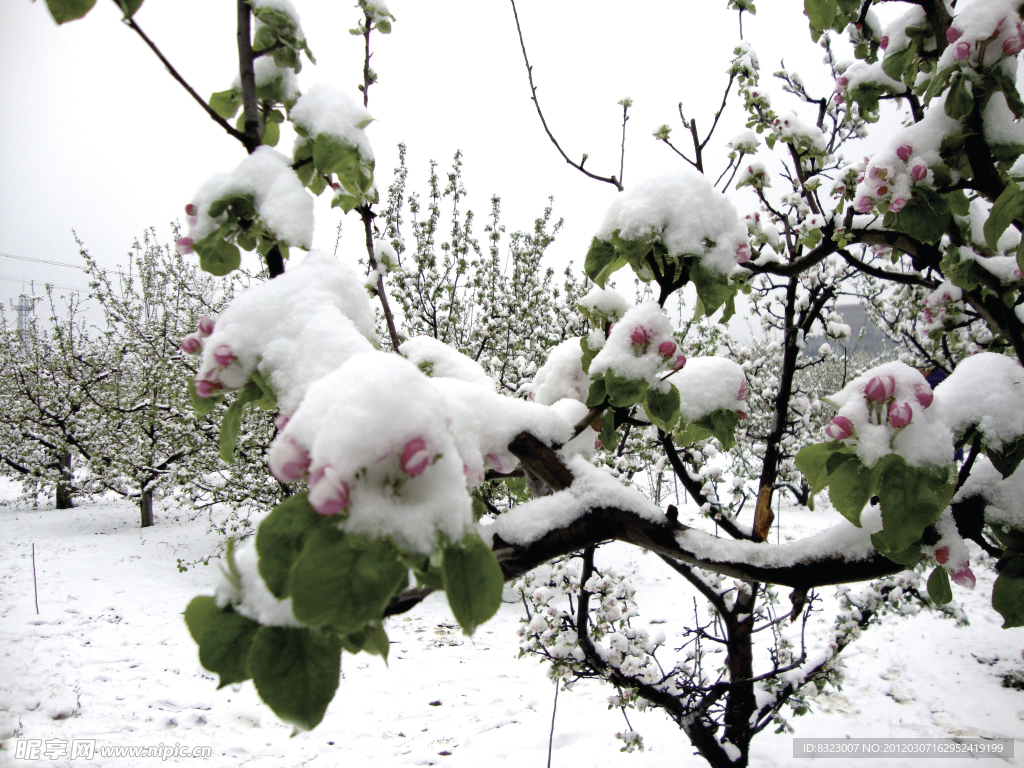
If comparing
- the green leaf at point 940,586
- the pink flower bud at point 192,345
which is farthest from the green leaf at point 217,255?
the green leaf at point 940,586

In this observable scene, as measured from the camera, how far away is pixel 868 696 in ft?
13.6

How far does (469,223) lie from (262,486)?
13.9 feet

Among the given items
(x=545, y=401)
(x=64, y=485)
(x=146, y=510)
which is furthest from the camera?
(x=64, y=485)

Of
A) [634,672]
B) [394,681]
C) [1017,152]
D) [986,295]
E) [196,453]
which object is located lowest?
[394,681]

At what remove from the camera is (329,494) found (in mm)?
426

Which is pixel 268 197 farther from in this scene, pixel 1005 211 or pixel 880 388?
pixel 1005 211

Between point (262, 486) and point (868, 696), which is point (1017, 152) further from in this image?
point (262, 486)

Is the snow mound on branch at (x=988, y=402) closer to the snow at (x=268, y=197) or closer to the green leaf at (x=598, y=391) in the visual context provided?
the green leaf at (x=598, y=391)

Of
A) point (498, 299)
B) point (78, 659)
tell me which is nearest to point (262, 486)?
point (78, 659)

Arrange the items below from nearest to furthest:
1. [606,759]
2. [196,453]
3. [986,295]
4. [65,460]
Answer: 1. [986,295]
2. [606,759]
3. [196,453]
4. [65,460]

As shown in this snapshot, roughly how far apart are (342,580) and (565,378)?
0.95 meters

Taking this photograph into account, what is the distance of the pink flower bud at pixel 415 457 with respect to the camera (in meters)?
0.46

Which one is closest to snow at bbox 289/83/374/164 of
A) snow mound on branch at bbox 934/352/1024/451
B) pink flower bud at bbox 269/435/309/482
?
pink flower bud at bbox 269/435/309/482

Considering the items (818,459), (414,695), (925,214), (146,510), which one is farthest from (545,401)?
(146,510)
